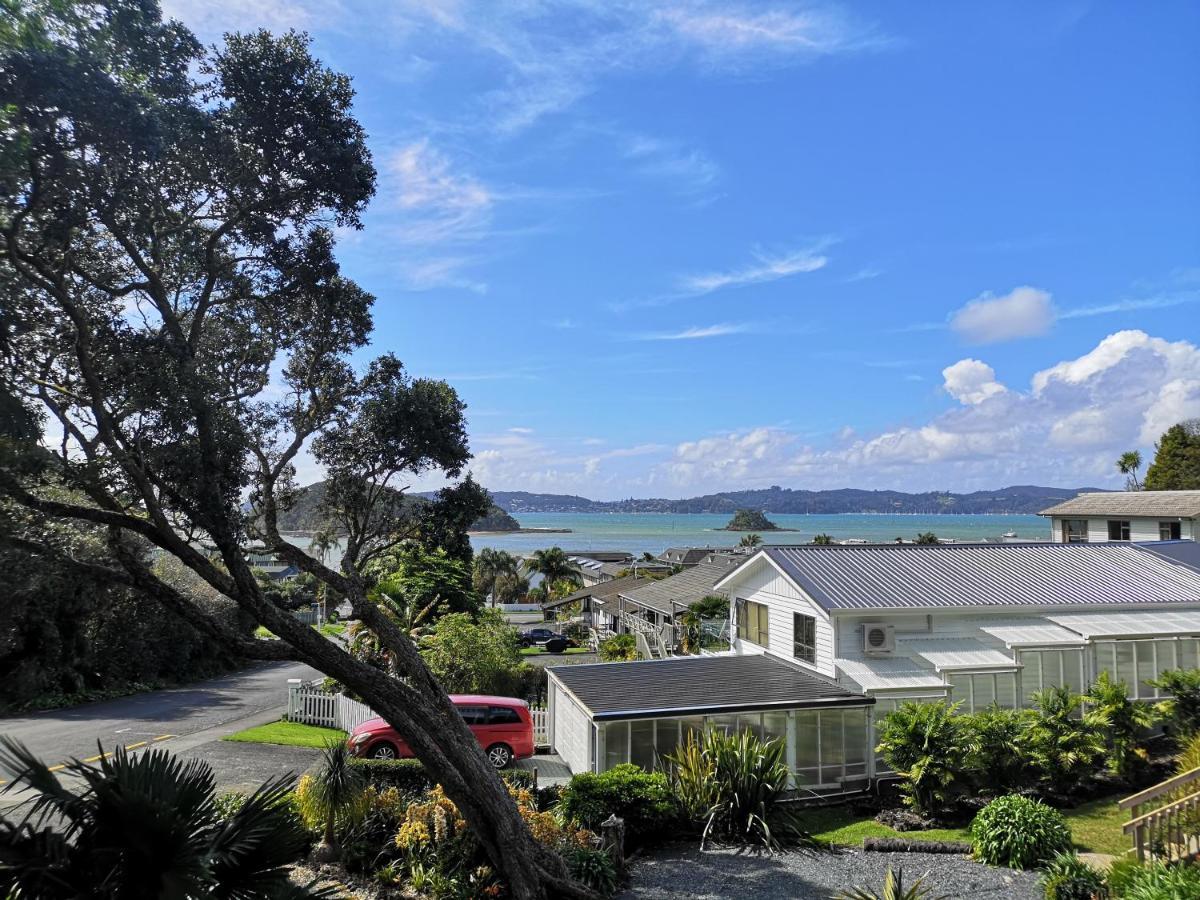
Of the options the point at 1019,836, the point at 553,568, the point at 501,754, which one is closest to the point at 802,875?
the point at 1019,836

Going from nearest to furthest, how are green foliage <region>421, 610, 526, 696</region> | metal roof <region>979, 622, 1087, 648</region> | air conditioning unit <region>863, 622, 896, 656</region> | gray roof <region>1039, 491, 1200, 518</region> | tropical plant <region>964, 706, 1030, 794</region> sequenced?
tropical plant <region>964, 706, 1030, 794</region> < metal roof <region>979, 622, 1087, 648</region> < air conditioning unit <region>863, 622, 896, 656</region> < green foliage <region>421, 610, 526, 696</region> < gray roof <region>1039, 491, 1200, 518</region>

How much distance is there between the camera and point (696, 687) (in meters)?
18.4

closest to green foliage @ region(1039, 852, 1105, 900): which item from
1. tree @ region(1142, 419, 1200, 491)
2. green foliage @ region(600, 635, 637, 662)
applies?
green foliage @ region(600, 635, 637, 662)

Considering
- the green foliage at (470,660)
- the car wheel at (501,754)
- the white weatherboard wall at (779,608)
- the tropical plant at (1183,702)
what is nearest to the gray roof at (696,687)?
the white weatherboard wall at (779,608)

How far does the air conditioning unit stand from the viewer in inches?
746

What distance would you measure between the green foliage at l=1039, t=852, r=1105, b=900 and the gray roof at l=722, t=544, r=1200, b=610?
7986 millimetres

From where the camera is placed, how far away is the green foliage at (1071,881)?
1052 centimetres

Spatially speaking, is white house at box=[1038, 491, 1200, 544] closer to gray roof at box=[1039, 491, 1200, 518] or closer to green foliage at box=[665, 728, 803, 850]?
gray roof at box=[1039, 491, 1200, 518]

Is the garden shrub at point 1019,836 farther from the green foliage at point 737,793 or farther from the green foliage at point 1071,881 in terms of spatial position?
the green foliage at point 737,793

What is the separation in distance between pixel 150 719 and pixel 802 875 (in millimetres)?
21076

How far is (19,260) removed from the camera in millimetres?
8586

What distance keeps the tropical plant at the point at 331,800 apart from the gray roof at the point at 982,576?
11720 millimetres

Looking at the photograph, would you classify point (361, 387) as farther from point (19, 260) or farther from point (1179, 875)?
point (1179, 875)

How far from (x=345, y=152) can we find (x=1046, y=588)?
69.8ft
